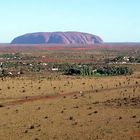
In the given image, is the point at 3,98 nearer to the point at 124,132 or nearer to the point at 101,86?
the point at 101,86

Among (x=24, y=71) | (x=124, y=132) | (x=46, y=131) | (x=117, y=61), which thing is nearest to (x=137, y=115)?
(x=124, y=132)

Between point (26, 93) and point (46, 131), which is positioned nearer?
point (46, 131)

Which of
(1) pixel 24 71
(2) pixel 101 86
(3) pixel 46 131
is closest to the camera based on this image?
(3) pixel 46 131

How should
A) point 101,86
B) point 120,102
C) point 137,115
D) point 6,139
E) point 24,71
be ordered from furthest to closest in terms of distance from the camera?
point 24,71 → point 101,86 → point 120,102 → point 137,115 → point 6,139

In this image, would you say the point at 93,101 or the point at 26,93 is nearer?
the point at 93,101

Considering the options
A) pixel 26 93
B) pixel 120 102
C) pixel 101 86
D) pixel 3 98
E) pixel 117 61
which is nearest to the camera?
pixel 120 102

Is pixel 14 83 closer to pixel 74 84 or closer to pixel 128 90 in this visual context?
pixel 74 84

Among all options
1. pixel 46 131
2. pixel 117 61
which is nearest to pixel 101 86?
pixel 46 131

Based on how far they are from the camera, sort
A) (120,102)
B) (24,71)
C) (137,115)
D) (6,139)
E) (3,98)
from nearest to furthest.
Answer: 1. (6,139)
2. (137,115)
3. (120,102)
4. (3,98)
5. (24,71)
